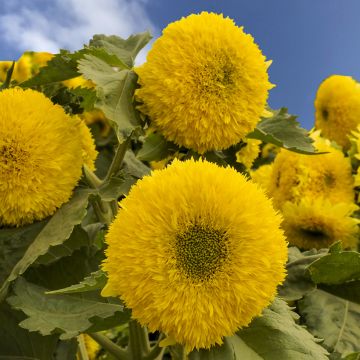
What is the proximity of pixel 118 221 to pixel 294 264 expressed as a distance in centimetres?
31

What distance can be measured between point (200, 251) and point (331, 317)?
0.44 meters

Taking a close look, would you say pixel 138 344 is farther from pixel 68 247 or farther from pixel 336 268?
pixel 336 268

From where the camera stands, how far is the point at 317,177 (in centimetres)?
111

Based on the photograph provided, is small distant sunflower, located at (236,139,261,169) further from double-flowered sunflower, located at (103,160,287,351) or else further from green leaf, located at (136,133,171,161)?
double-flowered sunflower, located at (103,160,287,351)

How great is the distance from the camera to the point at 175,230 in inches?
20.5

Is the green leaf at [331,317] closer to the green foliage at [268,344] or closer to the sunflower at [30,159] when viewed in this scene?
the green foliage at [268,344]

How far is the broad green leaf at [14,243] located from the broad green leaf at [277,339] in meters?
0.29

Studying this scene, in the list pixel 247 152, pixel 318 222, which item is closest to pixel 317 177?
pixel 318 222

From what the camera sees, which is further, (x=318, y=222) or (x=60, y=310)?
(x=318, y=222)

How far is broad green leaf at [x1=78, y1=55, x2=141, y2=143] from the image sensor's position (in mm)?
636

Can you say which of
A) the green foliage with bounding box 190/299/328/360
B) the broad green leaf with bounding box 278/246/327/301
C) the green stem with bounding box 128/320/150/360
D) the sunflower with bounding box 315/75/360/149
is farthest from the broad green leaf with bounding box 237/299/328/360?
the sunflower with bounding box 315/75/360/149

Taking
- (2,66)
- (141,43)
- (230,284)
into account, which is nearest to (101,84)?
(141,43)

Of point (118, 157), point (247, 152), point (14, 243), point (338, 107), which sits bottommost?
point (14, 243)

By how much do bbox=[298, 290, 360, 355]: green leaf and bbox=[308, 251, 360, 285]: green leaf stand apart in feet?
0.54
